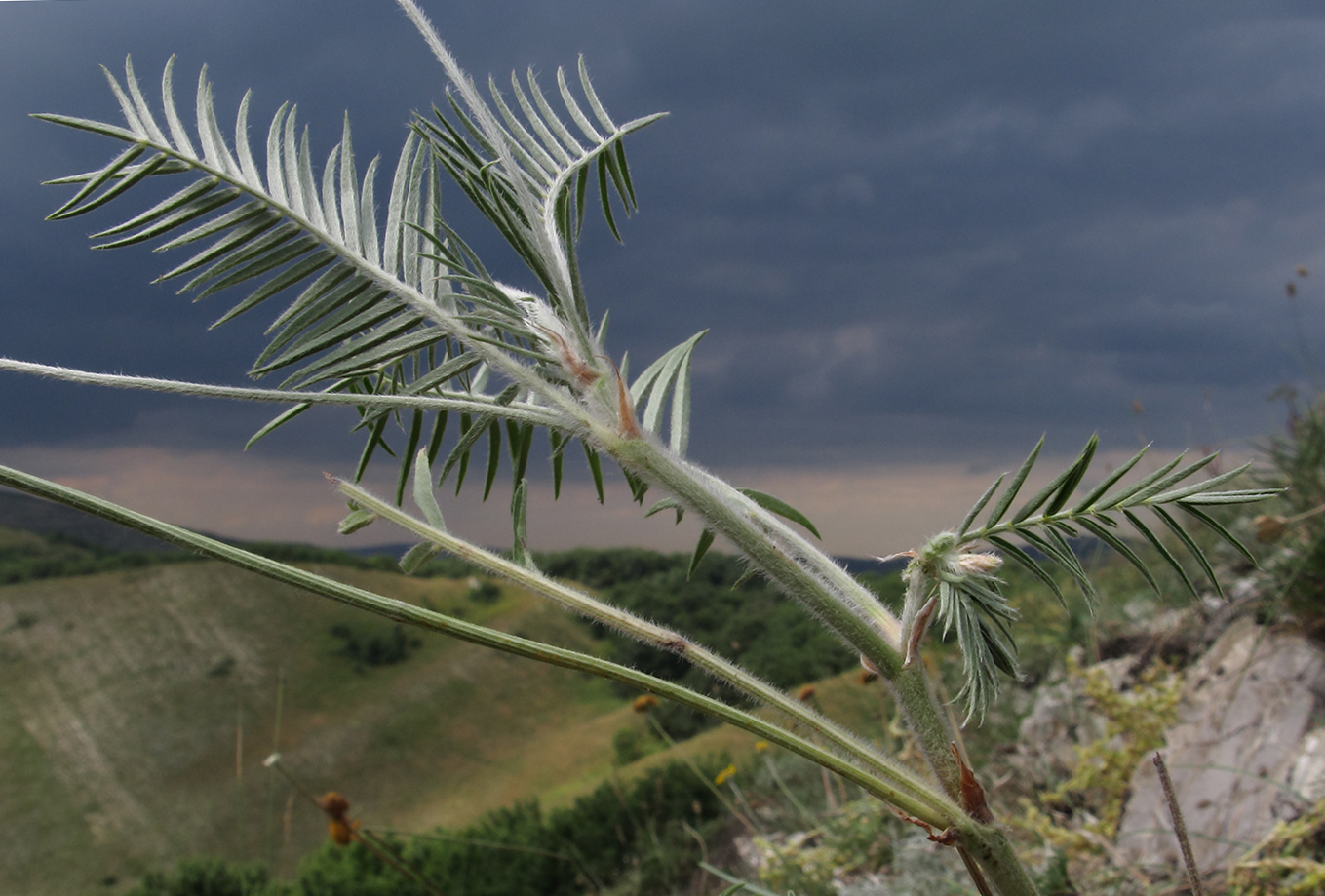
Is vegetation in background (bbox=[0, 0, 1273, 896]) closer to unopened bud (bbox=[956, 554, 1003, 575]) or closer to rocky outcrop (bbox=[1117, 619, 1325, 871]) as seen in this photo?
unopened bud (bbox=[956, 554, 1003, 575])

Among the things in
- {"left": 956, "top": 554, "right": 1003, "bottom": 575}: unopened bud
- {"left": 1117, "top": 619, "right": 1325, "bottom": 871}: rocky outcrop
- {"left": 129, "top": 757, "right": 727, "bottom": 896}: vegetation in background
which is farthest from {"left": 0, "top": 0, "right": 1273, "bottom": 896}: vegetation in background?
{"left": 129, "top": 757, "right": 727, "bottom": 896}: vegetation in background

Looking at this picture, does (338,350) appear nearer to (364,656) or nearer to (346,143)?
(346,143)

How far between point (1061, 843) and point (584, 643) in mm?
4426

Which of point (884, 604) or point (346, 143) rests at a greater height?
point (346, 143)

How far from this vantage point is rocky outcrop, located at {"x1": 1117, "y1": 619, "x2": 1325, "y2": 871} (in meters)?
1.90

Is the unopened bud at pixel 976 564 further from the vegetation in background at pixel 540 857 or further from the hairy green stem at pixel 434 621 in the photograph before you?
the vegetation in background at pixel 540 857

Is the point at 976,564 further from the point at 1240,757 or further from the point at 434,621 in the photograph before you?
the point at 1240,757

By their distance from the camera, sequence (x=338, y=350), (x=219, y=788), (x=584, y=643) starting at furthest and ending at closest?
(x=584, y=643) < (x=219, y=788) < (x=338, y=350)

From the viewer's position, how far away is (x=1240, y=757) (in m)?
2.18

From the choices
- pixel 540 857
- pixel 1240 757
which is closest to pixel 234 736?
pixel 540 857

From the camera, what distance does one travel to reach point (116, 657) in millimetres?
4762

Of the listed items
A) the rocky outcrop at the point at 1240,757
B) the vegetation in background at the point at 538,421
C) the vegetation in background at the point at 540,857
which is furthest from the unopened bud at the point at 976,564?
the vegetation in background at the point at 540,857

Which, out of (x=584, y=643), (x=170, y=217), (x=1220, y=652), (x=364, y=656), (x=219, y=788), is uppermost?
(x=1220, y=652)

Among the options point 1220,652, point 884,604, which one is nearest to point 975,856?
point 884,604
